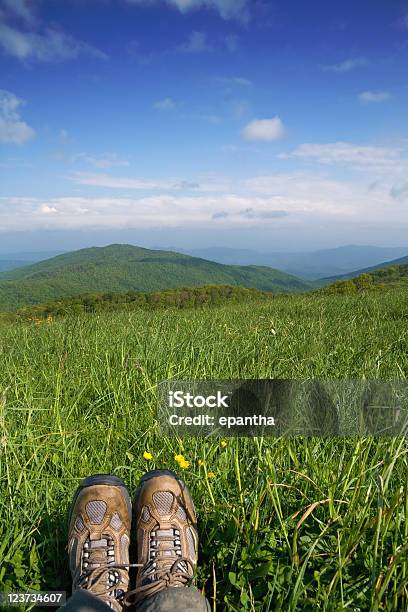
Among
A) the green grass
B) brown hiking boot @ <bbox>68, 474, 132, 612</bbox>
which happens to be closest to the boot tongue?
brown hiking boot @ <bbox>68, 474, 132, 612</bbox>

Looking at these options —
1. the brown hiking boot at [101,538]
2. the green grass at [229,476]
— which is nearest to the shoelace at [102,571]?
the brown hiking boot at [101,538]

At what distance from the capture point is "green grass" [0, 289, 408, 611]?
1404 millimetres

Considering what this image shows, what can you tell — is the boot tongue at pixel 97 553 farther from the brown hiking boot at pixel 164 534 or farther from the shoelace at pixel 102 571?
the brown hiking boot at pixel 164 534

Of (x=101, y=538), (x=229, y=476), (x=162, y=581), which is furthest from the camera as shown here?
(x=229, y=476)

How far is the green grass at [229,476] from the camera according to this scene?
1.40 metres

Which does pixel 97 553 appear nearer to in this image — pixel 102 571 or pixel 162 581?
pixel 102 571

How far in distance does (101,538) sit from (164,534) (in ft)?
0.92

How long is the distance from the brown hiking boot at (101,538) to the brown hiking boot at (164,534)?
0.07 metres

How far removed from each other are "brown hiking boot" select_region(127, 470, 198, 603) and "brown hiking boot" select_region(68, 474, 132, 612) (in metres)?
0.07

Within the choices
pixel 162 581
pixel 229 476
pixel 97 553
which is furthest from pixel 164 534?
pixel 229 476

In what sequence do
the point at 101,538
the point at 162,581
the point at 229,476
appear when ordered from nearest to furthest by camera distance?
the point at 162,581
the point at 101,538
the point at 229,476

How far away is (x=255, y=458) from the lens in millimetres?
2141

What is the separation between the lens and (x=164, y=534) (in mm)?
1812

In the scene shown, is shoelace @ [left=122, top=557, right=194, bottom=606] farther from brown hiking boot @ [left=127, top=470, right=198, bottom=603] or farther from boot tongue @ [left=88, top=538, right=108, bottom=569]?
boot tongue @ [left=88, top=538, right=108, bottom=569]
